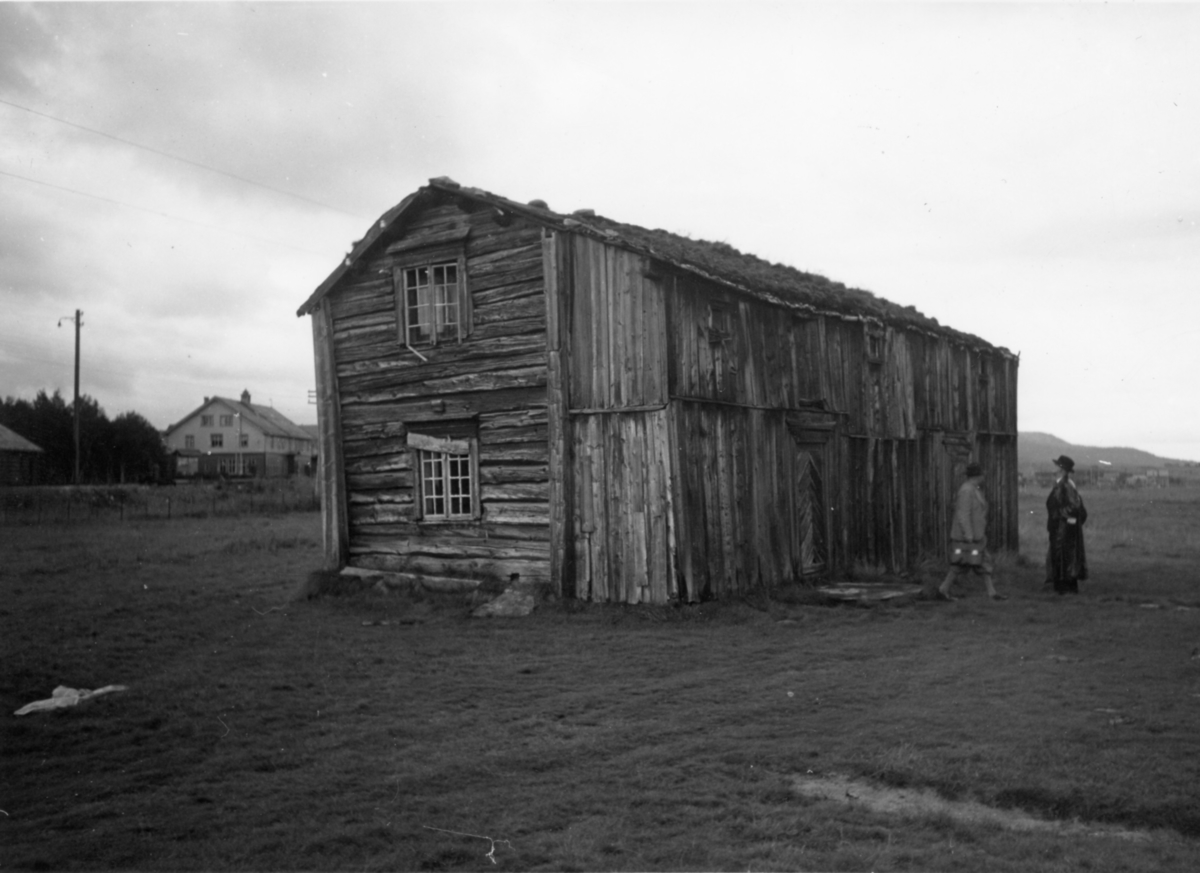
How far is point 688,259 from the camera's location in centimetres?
1360

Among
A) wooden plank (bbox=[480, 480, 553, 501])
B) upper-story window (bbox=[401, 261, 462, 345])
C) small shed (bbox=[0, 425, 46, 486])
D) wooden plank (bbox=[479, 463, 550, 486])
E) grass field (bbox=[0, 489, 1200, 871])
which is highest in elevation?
upper-story window (bbox=[401, 261, 462, 345])

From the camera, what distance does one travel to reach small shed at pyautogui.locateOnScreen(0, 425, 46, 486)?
153ft

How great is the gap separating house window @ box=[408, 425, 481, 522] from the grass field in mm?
1957

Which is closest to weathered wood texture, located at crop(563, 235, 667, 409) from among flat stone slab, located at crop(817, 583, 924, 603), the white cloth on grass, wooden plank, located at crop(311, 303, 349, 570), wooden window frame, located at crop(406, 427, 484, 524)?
wooden window frame, located at crop(406, 427, 484, 524)

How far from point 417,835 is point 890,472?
602 inches

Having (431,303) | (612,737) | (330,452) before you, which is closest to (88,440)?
(330,452)

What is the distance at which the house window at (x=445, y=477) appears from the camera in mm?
15492

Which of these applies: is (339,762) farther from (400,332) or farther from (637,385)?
(400,332)

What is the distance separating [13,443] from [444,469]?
41.2m

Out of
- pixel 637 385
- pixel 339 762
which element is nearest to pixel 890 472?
pixel 637 385

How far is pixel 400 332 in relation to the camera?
16281mm

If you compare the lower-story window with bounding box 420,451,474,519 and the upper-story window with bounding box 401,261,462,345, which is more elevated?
the upper-story window with bounding box 401,261,462,345

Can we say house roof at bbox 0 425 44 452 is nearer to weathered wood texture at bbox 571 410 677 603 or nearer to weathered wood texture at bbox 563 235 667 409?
weathered wood texture at bbox 563 235 667 409

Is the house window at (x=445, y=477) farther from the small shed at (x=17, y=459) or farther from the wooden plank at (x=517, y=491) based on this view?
the small shed at (x=17, y=459)
